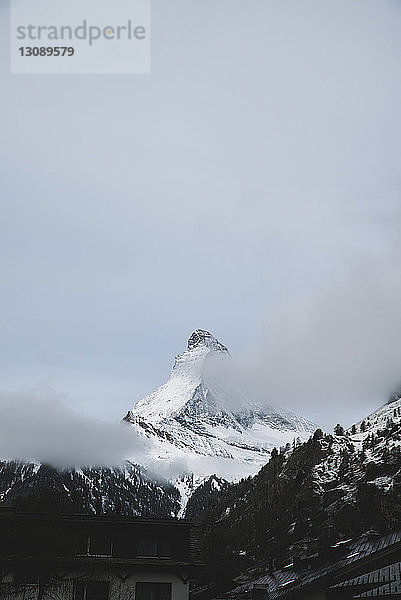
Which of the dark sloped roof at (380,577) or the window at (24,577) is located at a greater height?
the window at (24,577)

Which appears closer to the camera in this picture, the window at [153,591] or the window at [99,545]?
the window at [153,591]

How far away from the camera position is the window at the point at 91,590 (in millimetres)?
46750

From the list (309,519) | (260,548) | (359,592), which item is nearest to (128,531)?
(359,592)

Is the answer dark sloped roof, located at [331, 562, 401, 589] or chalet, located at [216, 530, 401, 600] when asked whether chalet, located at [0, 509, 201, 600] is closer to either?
chalet, located at [216, 530, 401, 600]

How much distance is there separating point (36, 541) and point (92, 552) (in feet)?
21.4

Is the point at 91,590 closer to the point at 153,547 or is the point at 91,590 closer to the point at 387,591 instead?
the point at 153,547

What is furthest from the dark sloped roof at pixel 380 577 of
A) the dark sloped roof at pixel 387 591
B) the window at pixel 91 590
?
the window at pixel 91 590

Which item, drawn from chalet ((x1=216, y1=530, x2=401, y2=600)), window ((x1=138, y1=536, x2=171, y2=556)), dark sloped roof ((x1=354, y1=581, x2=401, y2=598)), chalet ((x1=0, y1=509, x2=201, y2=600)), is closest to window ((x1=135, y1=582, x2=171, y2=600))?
A: chalet ((x1=0, y1=509, x2=201, y2=600))

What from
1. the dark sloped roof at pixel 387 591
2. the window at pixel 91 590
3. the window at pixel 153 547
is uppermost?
the window at pixel 153 547

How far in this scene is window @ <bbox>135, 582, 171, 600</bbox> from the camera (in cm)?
4703

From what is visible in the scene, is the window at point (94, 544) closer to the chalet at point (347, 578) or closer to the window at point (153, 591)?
the window at point (153, 591)

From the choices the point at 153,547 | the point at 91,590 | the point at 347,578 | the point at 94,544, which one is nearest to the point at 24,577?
the point at 91,590

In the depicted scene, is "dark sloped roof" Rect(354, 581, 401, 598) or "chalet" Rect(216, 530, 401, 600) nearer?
"dark sloped roof" Rect(354, 581, 401, 598)

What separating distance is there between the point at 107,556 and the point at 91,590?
7.87ft
